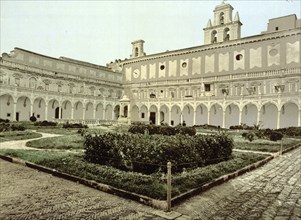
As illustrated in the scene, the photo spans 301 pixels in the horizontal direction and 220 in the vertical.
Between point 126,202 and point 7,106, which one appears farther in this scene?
point 7,106

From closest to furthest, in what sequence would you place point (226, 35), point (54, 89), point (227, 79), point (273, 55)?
point (273, 55) → point (227, 79) → point (226, 35) → point (54, 89)

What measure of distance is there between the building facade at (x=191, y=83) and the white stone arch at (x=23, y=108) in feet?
0.42

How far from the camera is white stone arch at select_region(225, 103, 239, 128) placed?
4212 centimetres

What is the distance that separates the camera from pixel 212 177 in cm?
743

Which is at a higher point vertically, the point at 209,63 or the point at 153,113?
the point at 209,63

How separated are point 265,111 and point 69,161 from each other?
36965 mm

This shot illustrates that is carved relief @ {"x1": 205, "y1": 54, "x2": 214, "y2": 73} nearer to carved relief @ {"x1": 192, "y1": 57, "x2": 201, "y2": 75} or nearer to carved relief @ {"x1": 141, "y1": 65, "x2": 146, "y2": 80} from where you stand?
carved relief @ {"x1": 192, "y1": 57, "x2": 201, "y2": 75}

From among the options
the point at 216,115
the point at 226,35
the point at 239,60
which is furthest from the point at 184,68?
the point at 216,115

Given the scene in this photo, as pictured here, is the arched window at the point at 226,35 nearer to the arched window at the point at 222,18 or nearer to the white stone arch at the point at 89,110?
the arched window at the point at 222,18

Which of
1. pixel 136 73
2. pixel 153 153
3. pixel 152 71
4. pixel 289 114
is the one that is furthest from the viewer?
pixel 136 73

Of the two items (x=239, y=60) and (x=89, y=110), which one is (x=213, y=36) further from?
(x=89, y=110)

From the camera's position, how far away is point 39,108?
4681 cm

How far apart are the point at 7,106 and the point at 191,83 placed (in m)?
33.7

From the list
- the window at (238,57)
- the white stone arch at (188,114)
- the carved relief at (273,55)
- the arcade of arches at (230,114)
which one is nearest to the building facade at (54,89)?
the arcade of arches at (230,114)
